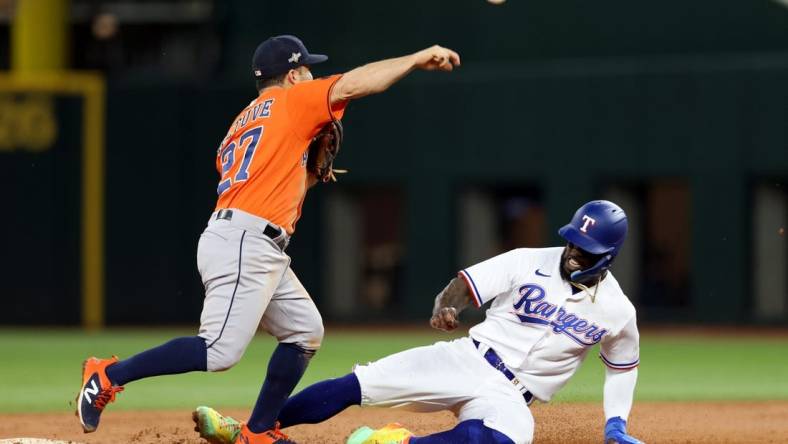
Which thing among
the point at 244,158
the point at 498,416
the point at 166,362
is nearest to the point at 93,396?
the point at 166,362

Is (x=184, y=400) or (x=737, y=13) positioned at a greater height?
(x=737, y=13)

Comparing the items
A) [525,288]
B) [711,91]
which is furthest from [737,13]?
[525,288]

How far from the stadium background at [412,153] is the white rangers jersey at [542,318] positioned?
9.65m

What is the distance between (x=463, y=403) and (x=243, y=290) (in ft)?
3.29

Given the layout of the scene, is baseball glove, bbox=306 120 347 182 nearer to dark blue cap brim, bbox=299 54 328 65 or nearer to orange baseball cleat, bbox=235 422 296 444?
dark blue cap brim, bbox=299 54 328 65

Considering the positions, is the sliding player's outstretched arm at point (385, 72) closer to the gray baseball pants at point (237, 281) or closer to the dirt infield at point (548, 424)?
the gray baseball pants at point (237, 281)

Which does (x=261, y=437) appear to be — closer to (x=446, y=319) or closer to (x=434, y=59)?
(x=446, y=319)

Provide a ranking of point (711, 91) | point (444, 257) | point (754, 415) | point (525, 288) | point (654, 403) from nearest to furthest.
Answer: point (525, 288) → point (754, 415) → point (654, 403) → point (711, 91) → point (444, 257)

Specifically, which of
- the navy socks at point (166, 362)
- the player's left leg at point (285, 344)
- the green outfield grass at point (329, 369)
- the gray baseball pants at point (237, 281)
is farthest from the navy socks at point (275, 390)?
the green outfield grass at point (329, 369)

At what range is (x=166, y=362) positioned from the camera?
5.39 meters

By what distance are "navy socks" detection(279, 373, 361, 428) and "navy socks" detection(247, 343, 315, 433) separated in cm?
5

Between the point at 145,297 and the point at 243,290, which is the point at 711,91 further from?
the point at 243,290

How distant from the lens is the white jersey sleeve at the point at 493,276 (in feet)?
17.2

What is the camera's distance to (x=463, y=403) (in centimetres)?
536
